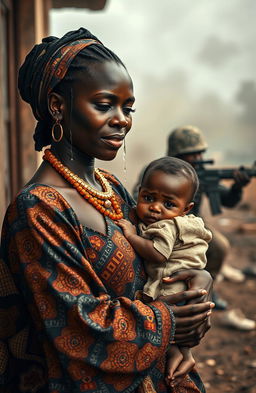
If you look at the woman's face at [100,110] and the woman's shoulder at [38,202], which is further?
the woman's face at [100,110]

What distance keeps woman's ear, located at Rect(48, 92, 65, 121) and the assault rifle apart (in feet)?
11.7

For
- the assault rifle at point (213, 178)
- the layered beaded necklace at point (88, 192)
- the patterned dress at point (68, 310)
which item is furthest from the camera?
the assault rifle at point (213, 178)

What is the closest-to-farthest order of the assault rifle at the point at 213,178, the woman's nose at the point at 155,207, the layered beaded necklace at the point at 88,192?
the layered beaded necklace at the point at 88,192 < the woman's nose at the point at 155,207 < the assault rifle at the point at 213,178

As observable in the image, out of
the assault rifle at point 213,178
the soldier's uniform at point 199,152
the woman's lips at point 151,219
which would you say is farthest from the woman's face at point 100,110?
the assault rifle at point 213,178

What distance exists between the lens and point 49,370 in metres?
1.87

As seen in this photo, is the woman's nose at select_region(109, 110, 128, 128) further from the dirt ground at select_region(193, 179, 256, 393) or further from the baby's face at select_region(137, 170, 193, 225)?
the dirt ground at select_region(193, 179, 256, 393)

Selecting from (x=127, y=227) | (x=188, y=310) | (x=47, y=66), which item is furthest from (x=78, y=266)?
(x=47, y=66)

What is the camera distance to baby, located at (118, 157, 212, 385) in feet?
6.86

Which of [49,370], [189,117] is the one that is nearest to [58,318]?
[49,370]

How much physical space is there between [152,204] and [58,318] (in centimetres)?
65

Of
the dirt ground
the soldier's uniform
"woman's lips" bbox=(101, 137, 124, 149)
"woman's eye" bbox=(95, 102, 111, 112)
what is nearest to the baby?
"woman's lips" bbox=(101, 137, 124, 149)

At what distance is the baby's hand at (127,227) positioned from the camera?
83.2 inches

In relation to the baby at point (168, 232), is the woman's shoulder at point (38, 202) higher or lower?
higher

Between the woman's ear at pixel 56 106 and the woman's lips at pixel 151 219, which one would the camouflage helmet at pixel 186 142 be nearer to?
the woman's lips at pixel 151 219
